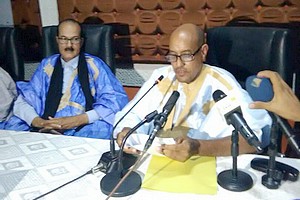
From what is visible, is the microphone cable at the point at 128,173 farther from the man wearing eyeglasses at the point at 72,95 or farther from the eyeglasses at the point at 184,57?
the man wearing eyeglasses at the point at 72,95

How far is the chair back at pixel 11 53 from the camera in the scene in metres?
2.39

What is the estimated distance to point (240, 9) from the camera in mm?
2346

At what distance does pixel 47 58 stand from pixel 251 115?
148 cm

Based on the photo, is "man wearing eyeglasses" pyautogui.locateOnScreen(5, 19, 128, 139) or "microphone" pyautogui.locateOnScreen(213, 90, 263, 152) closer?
"microphone" pyautogui.locateOnScreen(213, 90, 263, 152)

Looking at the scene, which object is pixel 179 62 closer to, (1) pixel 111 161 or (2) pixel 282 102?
(1) pixel 111 161

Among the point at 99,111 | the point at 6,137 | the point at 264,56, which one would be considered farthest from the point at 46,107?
the point at 264,56

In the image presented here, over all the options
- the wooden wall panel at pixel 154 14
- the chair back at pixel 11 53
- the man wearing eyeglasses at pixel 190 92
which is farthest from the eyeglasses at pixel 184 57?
the chair back at pixel 11 53

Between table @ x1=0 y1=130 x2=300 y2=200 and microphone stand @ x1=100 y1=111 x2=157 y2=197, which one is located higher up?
microphone stand @ x1=100 y1=111 x2=157 y2=197

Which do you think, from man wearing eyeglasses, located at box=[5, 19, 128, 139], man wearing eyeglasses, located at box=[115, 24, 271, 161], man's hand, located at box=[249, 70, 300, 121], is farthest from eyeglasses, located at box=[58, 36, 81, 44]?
man's hand, located at box=[249, 70, 300, 121]

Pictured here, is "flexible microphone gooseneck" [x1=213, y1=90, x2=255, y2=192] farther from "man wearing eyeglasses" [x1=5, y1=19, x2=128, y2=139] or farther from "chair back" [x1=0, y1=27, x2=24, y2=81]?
"chair back" [x1=0, y1=27, x2=24, y2=81]

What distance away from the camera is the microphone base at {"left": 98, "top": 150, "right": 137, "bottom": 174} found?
47.5 inches

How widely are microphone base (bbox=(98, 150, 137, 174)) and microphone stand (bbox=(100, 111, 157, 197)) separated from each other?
20mm

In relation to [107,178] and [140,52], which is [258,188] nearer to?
[107,178]

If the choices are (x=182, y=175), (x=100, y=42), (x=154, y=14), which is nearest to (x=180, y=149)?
(x=182, y=175)
